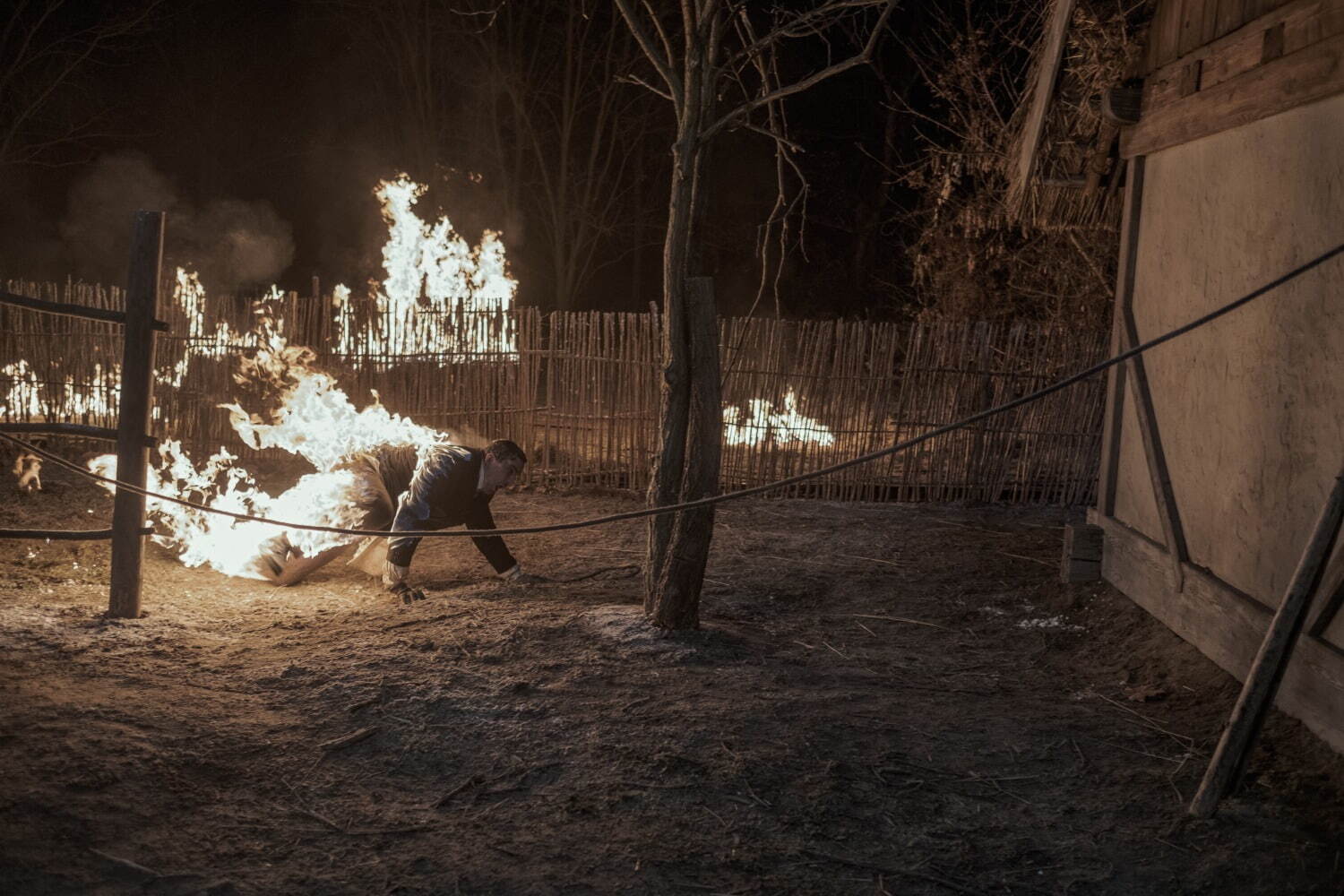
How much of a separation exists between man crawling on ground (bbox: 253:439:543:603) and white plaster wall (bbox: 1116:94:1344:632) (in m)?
3.39

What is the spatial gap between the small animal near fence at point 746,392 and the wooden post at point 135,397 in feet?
13.8

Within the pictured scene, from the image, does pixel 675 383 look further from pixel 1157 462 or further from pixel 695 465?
Result: pixel 1157 462

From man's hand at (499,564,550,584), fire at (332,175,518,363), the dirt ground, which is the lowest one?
the dirt ground

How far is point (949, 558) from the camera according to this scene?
7.61 m

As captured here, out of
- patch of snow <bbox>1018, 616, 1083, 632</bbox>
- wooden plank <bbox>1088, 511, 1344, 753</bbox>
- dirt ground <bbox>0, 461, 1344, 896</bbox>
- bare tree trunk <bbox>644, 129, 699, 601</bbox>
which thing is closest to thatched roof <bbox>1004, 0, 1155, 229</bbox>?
wooden plank <bbox>1088, 511, 1344, 753</bbox>

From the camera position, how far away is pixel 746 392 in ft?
31.2

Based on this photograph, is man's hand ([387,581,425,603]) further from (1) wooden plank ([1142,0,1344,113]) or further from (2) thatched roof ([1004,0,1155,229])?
(1) wooden plank ([1142,0,1344,113])

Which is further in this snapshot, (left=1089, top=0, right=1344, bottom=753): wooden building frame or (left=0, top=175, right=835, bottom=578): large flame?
(left=0, top=175, right=835, bottom=578): large flame

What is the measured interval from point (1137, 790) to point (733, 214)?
62.4 feet

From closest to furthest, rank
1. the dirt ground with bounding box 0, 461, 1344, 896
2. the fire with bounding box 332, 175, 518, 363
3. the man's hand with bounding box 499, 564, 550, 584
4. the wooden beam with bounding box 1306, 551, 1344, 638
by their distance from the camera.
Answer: the dirt ground with bounding box 0, 461, 1344, 896 < the wooden beam with bounding box 1306, 551, 1344, 638 < the man's hand with bounding box 499, 564, 550, 584 < the fire with bounding box 332, 175, 518, 363

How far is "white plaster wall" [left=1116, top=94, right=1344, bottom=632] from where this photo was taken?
14.2ft

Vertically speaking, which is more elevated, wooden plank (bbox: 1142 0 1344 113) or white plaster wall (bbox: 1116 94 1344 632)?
wooden plank (bbox: 1142 0 1344 113)

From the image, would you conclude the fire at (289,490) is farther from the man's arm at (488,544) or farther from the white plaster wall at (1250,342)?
the white plaster wall at (1250,342)

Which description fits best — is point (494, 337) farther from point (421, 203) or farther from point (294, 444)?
point (421, 203)
